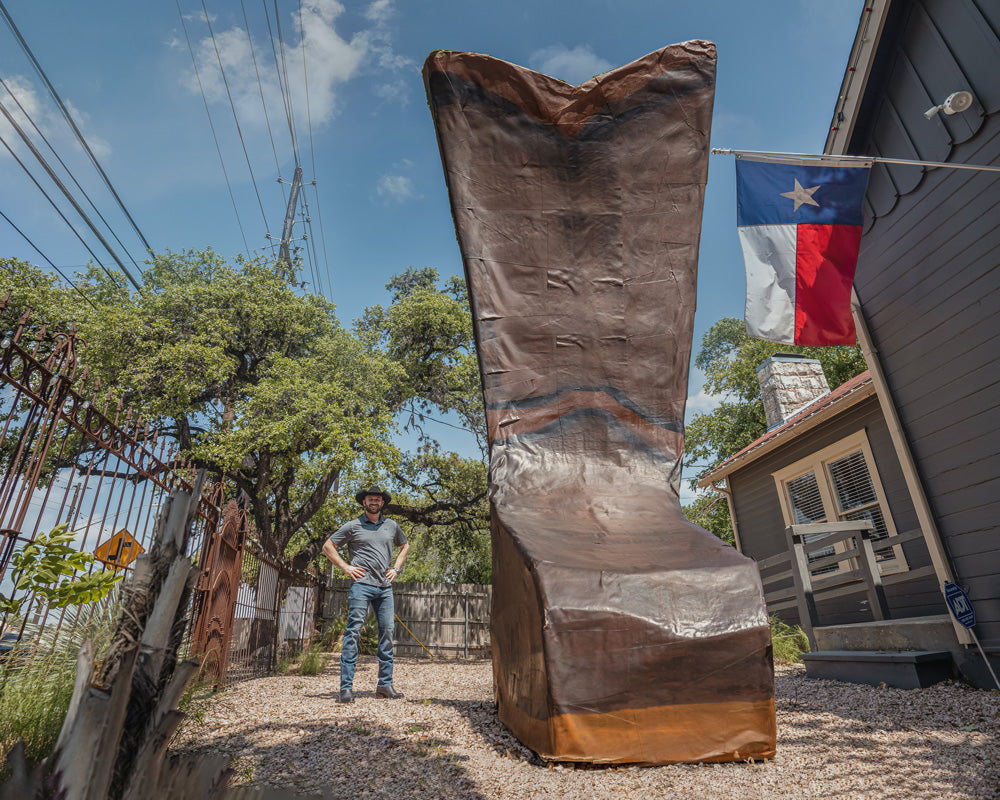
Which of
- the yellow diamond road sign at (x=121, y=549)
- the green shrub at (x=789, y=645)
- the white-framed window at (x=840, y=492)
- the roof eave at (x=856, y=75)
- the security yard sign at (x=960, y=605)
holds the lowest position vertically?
the green shrub at (x=789, y=645)

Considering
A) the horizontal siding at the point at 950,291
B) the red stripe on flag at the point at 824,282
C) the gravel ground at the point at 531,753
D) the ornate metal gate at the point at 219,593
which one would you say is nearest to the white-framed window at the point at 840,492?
the horizontal siding at the point at 950,291

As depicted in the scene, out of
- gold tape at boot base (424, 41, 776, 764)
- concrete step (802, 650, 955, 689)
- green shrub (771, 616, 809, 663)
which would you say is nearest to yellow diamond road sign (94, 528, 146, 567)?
gold tape at boot base (424, 41, 776, 764)

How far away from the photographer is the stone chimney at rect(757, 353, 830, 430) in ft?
34.3

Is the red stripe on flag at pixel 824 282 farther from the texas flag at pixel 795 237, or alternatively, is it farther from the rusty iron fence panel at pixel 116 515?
the rusty iron fence panel at pixel 116 515

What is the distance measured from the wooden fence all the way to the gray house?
7.99 m

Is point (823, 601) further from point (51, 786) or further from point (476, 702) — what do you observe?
point (51, 786)

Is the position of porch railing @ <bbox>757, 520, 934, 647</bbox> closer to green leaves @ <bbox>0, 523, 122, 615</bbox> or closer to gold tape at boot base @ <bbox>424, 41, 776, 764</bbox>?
gold tape at boot base @ <bbox>424, 41, 776, 764</bbox>

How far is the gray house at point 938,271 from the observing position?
15.2 ft

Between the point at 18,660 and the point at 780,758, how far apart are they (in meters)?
3.65

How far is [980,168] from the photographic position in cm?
440

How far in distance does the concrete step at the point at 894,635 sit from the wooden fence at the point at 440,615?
7.38 meters

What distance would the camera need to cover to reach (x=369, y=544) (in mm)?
4414

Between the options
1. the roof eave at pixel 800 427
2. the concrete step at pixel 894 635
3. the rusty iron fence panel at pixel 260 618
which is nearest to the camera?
the concrete step at pixel 894 635

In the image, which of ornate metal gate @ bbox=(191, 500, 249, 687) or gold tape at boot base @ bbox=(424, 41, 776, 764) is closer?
gold tape at boot base @ bbox=(424, 41, 776, 764)
